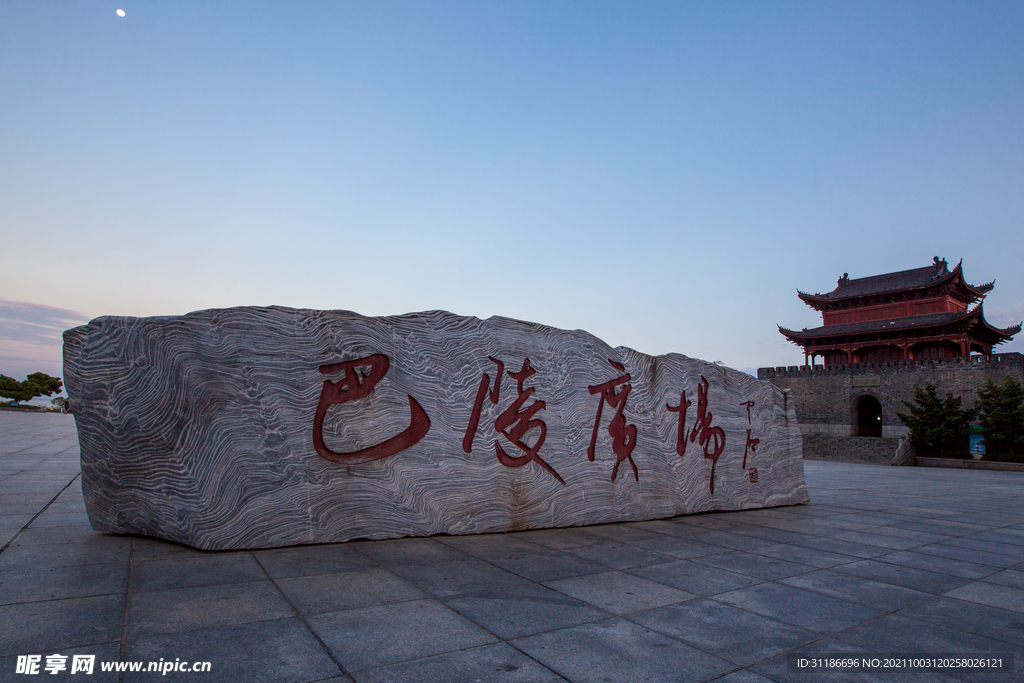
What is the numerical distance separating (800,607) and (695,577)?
0.63 m

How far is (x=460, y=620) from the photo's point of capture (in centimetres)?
266

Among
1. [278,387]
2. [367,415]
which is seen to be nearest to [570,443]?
[367,415]

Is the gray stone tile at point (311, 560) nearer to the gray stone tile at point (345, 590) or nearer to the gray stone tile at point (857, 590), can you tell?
the gray stone tile at point (345, 590)

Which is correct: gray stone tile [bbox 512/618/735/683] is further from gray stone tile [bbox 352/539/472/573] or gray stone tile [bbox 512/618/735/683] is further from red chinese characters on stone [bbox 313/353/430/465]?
red chinese characters on stone [bbox 313/353/430/465]

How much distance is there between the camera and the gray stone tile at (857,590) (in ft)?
10.4

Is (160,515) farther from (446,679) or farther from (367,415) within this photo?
(446,679)

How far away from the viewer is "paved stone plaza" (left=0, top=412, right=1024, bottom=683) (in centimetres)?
222

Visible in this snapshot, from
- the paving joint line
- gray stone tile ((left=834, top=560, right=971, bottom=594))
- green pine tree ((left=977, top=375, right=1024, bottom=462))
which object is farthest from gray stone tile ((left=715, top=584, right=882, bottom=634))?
green pine tree ((left=977, top=375, right=1024, bottom=462))

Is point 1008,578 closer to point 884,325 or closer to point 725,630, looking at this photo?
point 725,630

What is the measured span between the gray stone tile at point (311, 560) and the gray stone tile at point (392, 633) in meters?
0.78

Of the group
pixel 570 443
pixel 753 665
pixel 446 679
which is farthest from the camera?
pixel 570 443

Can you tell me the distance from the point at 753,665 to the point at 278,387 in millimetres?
3326

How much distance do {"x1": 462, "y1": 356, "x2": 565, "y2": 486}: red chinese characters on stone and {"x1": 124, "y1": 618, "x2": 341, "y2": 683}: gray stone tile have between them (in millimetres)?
2517

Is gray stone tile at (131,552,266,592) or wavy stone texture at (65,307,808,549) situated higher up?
wavy stone texture at (65,307,808,549)
